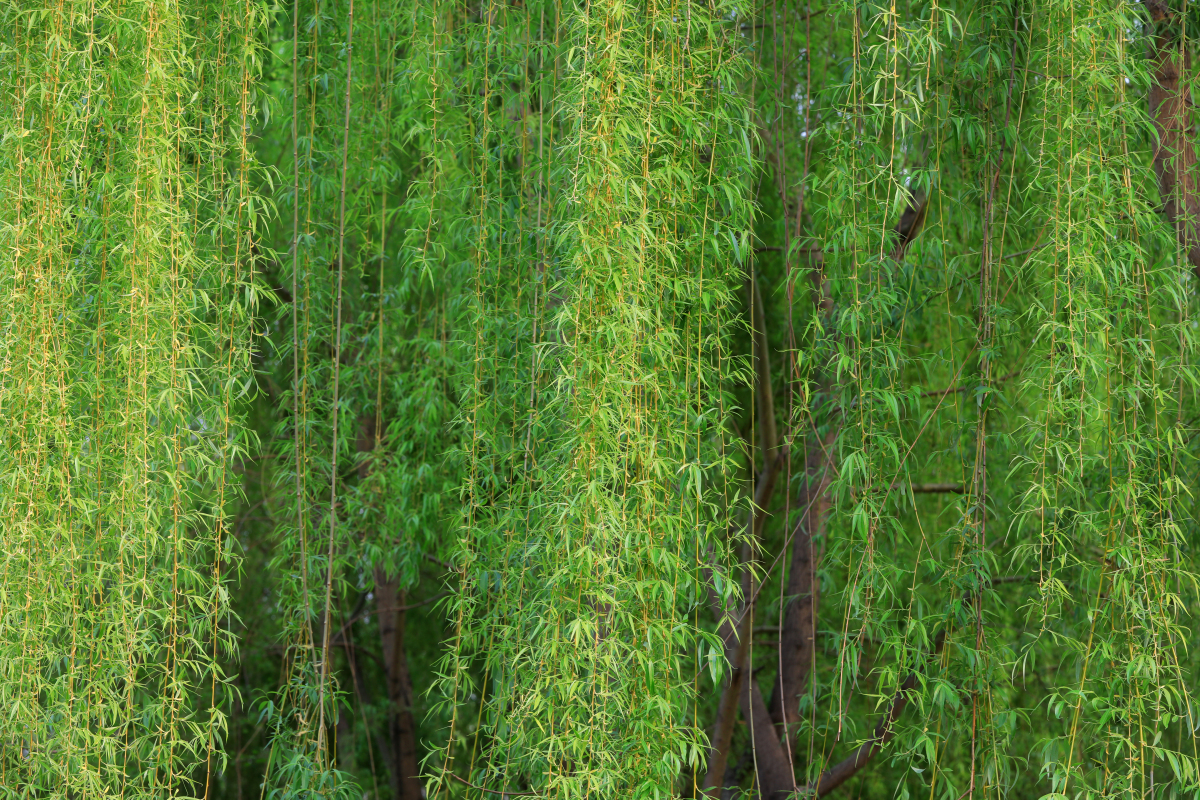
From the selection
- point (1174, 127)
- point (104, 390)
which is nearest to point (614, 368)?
point (104, 390)

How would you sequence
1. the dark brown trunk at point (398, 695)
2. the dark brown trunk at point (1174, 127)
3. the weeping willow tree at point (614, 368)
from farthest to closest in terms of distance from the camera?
the dark brown trunk at point (398, 695) → the dark brown trunk at point (1174, 127) → the weeping willow tree at point (614, 368)

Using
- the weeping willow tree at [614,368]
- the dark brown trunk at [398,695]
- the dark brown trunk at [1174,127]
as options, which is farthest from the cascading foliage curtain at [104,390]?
the dark brown trunk at [398,695]

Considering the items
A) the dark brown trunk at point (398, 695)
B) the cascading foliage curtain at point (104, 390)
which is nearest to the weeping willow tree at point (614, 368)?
the cascading foliage curtain at point (104, 390)

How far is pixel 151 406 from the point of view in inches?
92.1

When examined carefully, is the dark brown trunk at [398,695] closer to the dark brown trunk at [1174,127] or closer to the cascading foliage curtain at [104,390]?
the cascading foliage curtain at [104,390]

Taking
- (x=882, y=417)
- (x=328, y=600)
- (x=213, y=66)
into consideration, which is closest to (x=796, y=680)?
(x=882, y=417)

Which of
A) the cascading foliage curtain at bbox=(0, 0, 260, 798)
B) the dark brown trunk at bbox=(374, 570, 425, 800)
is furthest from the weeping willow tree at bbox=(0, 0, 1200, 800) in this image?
the dark brown trunk at bbox=(374, 570, 425, 800)

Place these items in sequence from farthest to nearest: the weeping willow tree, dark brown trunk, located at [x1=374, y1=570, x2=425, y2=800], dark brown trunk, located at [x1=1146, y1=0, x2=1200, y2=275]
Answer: dark brown trunk, located at [x1=374, y1=570, x2=425, y2=800], dark brown trunk, located at [x1=1146, y1=0, x2=1200, y2=275], the weeping willow tree

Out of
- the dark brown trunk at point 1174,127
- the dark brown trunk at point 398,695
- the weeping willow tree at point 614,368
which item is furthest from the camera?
the dark brown trunk at point 398,695

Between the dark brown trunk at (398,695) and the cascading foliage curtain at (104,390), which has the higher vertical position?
the cascading foliage curtain at (104,390)

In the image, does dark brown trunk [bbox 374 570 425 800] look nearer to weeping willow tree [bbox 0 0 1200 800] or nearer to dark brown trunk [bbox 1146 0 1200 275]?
weeping willow tree [bbox 0 0 1200 800]

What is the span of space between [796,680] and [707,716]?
0.49 metres

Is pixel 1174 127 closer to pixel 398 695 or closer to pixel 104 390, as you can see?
pixel 104 390

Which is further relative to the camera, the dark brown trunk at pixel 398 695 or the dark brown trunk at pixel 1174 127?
the dark brown trunk at pixel 398 695
